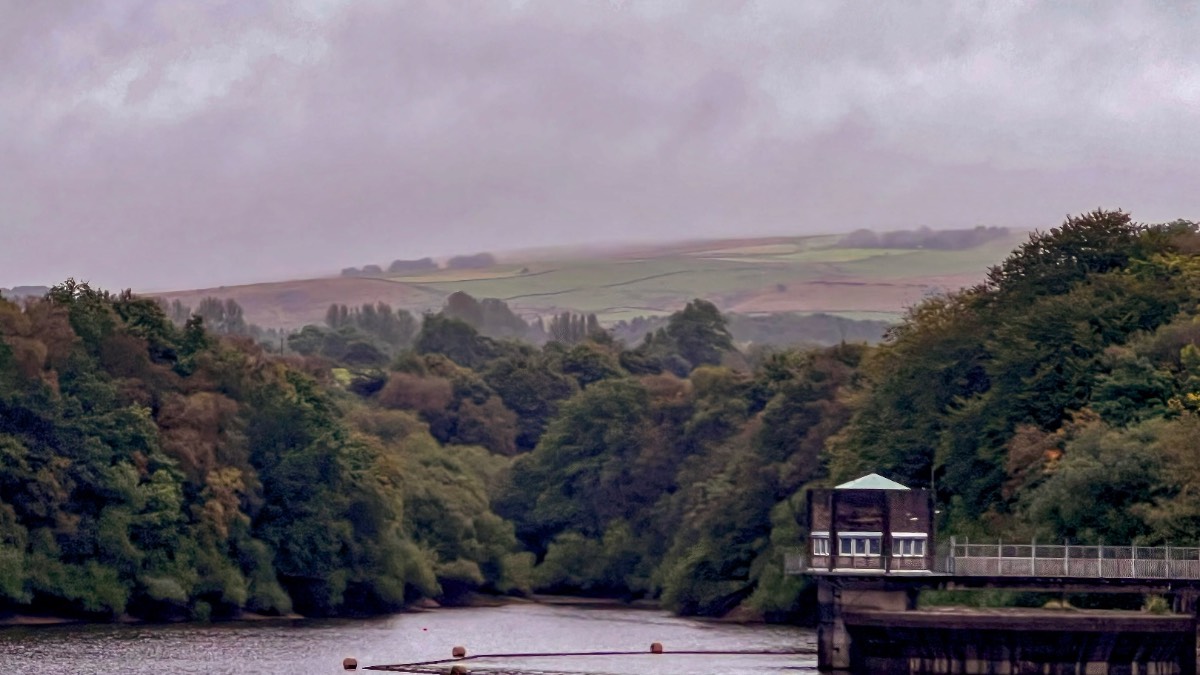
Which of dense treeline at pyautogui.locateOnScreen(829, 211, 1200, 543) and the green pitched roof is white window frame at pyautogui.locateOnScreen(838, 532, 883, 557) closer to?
the green pitched roof

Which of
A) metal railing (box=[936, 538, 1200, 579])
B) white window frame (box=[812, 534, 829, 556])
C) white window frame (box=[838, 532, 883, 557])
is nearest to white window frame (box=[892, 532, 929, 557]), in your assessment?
white window frame (box=[838, 532, 883, 557])

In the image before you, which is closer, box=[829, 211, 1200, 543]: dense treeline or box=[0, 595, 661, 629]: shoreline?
box=[829, 211, 1200, 543]: dense treeline

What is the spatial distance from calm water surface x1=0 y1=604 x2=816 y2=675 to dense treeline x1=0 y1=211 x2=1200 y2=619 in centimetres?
503

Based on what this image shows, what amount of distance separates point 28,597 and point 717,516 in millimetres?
40388

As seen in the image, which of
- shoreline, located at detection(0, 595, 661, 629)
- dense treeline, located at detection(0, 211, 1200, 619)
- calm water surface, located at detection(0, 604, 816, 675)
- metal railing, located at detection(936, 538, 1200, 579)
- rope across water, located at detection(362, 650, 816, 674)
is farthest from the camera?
shoreline, located at detection(0, 595, 661, 629)

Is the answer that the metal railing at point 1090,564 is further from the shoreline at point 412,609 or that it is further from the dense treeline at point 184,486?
the dense treeline at point 184,486

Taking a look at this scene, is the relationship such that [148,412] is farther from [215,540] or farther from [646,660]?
[646,660]

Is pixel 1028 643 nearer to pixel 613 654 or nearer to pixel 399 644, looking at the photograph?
pixel 613 654

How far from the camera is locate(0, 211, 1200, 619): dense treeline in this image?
106 m

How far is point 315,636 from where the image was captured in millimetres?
115250

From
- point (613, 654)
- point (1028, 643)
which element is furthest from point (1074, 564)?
point (613, 654)

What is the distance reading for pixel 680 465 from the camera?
16875 cm

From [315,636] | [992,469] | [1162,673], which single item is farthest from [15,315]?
[1162,673]

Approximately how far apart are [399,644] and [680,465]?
200 feet
